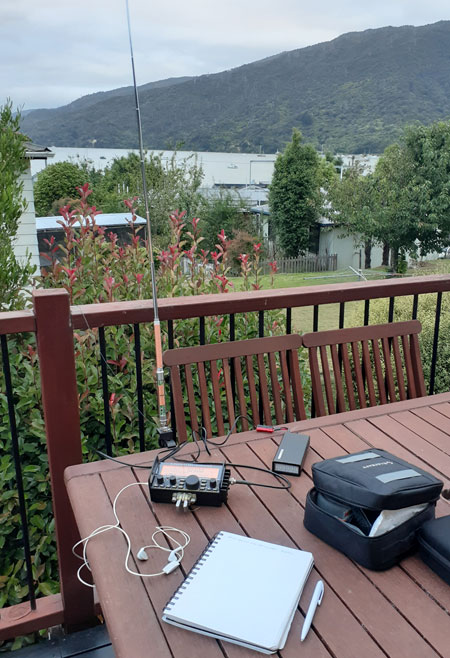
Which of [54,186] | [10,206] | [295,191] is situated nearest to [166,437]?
[10,206]

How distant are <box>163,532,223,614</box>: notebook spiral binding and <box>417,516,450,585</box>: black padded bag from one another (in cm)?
39

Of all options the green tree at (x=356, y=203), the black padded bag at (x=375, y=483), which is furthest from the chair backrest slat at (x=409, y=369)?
the green tree at (x=356, y=203)

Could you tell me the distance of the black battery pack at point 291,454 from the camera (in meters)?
1.29

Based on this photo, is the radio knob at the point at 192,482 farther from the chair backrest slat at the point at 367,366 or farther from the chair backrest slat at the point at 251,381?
the chair backrest slat at the point at 367,366

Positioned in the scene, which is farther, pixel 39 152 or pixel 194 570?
pixel 39 152

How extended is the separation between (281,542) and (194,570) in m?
0.20

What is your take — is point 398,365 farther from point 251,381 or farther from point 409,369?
point 251,381

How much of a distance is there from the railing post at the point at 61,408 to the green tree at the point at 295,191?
101 ft

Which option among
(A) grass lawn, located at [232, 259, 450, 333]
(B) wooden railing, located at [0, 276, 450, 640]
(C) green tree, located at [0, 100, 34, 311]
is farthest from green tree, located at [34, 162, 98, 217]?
(B) wooden railing, located at [0, 276, 450, 640]

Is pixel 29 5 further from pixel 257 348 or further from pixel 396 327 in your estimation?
pixel 396 327

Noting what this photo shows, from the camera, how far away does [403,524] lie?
948 mm

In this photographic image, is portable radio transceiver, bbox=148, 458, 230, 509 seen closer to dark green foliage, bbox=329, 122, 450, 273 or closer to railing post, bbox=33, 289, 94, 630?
railing post, bbox=33, 289, 94, 630

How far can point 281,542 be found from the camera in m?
1.03

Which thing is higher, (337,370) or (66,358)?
(66,358)
